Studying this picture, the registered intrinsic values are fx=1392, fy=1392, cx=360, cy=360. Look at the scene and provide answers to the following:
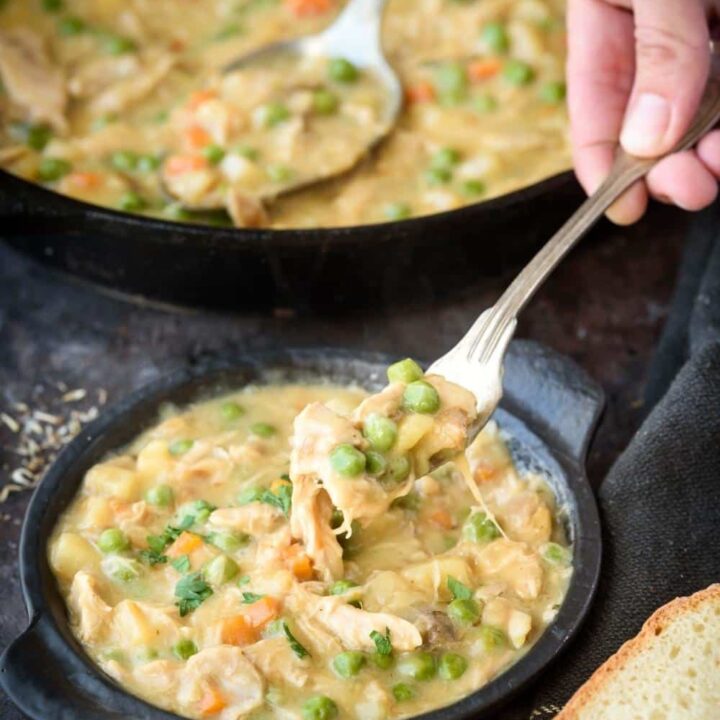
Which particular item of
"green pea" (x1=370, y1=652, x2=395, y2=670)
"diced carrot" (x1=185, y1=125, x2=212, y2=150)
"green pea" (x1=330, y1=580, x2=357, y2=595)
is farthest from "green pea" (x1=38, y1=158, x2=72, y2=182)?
"green pea" (x1=370, y1=652, x2=395, y2=670)

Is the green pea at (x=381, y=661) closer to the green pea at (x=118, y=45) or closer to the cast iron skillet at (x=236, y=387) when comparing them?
the cast iron skillet at (x=236, y=387)

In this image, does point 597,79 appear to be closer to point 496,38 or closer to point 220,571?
point 496,38

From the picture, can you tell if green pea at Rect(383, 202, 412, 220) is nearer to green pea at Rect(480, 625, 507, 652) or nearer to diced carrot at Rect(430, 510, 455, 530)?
diced carrot at Rect(430, 510, 455, 530)

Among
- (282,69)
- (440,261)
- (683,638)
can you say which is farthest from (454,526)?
(282,69)

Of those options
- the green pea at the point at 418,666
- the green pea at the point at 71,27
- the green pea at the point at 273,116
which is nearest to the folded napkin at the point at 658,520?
the green pea at the point at 418,666

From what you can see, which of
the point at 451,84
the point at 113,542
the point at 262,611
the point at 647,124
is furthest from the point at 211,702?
the point at 451,84
